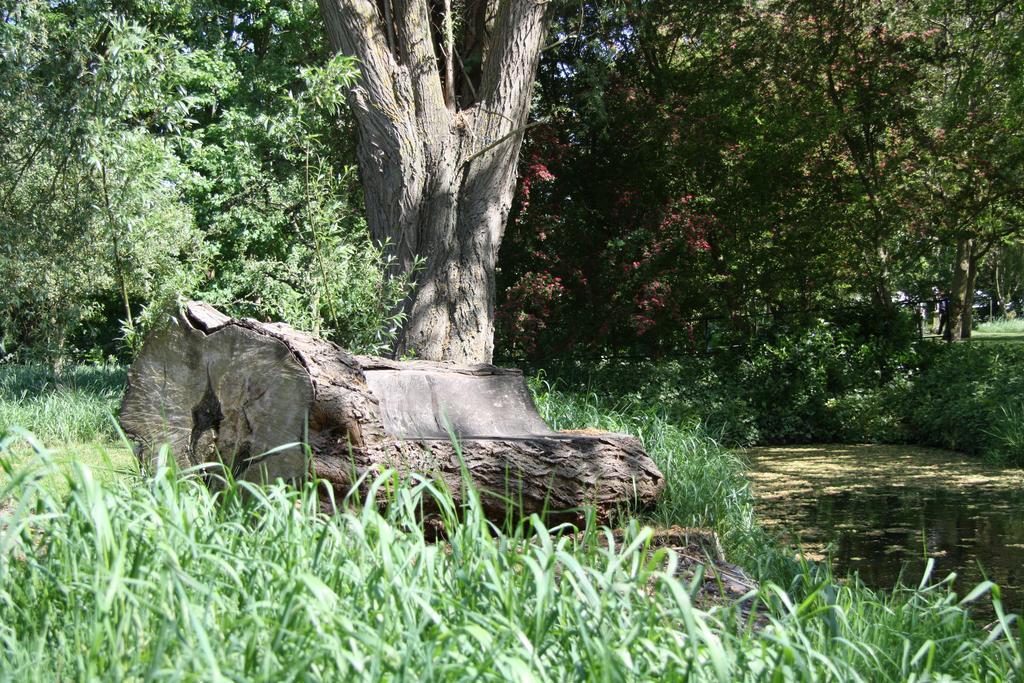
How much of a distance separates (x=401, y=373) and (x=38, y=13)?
6.27 meters

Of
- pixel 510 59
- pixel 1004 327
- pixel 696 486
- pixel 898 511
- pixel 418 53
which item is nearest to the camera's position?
pixel 696 486

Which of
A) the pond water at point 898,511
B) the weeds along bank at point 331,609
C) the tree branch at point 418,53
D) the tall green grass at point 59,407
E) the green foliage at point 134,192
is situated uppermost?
the tree branch at point 418,53

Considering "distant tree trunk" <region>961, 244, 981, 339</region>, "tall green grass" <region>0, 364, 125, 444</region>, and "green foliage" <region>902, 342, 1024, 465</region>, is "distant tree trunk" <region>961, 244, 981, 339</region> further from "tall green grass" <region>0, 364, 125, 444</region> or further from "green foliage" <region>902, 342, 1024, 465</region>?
"tall green grass" <region>0, 364, 125, 444</region>

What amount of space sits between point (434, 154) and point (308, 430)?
419cm

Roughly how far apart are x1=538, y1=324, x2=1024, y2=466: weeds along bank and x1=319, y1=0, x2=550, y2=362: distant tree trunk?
9.20 feet

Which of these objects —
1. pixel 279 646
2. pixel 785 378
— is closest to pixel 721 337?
pixel 785 378

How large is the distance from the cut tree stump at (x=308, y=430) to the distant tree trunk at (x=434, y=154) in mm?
2777

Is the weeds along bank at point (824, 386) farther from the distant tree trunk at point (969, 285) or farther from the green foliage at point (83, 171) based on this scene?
the green foliage at point (83, 171)

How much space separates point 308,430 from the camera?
139 inches

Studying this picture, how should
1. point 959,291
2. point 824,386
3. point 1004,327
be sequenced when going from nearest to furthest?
point 824,386 < point 959,291 < point 1004,327

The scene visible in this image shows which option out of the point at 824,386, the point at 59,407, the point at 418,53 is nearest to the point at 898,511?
the point at 824,386

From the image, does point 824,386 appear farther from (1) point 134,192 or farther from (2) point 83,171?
(2) point 83,171

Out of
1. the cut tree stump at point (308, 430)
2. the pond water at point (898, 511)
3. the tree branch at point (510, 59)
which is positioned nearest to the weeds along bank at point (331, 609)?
the cut tree stump at point (308, 430)

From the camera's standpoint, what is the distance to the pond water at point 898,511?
4.79 metres
